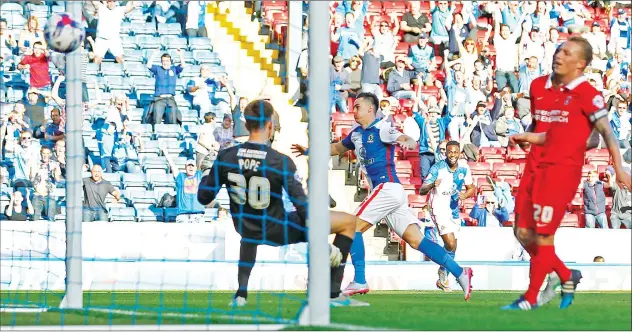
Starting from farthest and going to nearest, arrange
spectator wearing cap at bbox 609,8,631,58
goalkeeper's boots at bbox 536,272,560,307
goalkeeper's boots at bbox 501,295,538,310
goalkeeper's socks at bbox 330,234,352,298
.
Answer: spectator wearing cap at bbox 609,8,631,58, goalkeeper's socks at bbox 330,234,352,298, goalkeeper's boots at bbox 536,272,560,307, goalkeeper's boots at bbox 501,295,538,310

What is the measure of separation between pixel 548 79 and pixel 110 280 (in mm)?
6382

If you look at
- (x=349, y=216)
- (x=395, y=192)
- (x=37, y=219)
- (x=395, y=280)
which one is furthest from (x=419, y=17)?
(x=349, y=216)

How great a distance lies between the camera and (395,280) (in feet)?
53.7

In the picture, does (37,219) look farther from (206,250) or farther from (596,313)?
(596,313)

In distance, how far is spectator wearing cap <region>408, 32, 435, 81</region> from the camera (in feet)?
67.3

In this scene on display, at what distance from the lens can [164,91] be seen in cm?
1825

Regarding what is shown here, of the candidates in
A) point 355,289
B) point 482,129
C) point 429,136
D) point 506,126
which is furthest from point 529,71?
point 355,289

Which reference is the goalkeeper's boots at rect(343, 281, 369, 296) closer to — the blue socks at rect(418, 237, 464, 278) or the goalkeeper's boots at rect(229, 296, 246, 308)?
the blue socks at rect(418, 237, 464, 278)

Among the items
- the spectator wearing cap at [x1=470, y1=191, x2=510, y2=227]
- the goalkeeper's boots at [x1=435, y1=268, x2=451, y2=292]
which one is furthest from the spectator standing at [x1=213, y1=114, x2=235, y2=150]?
the spectator wearing cap at [x1=470, y1=191, x2=510, y2=227]

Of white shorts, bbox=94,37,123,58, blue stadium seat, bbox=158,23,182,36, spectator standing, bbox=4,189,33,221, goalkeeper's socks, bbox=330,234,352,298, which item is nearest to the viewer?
goalkeeper's socks, bbox=330,234,352,298

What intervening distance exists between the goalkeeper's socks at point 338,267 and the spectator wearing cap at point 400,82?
8609mm

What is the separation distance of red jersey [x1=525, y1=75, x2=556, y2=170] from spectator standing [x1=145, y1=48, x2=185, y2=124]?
7713mm

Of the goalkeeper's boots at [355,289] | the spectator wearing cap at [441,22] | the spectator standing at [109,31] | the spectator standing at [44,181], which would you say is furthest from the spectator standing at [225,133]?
the spectator wearing cap at [441,22]

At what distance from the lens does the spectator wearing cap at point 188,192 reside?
16922mm
